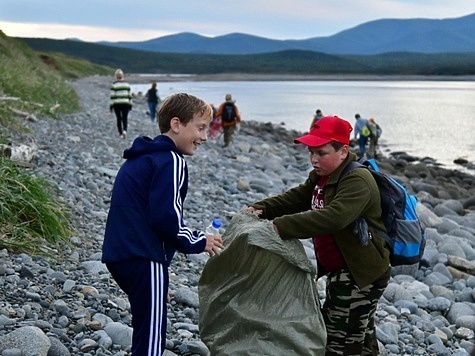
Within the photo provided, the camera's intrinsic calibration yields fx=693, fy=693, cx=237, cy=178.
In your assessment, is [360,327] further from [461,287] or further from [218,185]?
[218,185]

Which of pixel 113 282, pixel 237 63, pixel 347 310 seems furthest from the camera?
pixel 237 63

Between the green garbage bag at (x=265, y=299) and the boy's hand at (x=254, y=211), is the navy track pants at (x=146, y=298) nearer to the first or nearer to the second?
the green garbage bag at (x=265, y=299)

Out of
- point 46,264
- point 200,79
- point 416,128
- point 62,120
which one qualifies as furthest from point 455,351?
point 200,79

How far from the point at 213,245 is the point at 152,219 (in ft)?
1.42

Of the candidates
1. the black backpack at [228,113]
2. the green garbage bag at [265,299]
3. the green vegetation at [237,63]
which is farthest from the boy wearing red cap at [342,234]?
the green vegetation at [237,63]

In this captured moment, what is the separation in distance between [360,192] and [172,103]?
1.12 m

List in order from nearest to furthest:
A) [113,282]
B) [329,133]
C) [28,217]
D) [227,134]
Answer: [329,133] → [113,282] → [28,217] → [227,134]

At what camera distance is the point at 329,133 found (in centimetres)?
392

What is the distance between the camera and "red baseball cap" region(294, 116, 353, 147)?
390 cm

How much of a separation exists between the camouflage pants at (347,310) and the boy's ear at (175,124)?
4.17 ft

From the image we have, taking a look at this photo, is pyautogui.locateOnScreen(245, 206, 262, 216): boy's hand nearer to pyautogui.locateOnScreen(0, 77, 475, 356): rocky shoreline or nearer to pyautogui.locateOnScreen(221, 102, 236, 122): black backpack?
pyautogui.locateOnScreen(0, 77, 475, 356): rocky shoreline

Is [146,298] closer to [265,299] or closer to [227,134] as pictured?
[265,299]

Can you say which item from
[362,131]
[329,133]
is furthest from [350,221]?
[362,131]

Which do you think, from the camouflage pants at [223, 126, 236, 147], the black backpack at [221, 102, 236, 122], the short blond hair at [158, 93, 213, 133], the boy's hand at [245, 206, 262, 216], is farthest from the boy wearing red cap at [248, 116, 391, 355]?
the camouflage pants at [223, 126, 236, 147]
